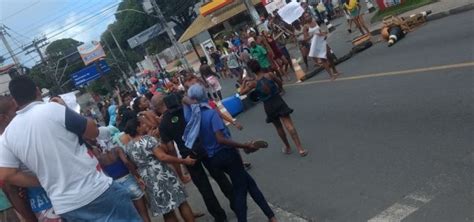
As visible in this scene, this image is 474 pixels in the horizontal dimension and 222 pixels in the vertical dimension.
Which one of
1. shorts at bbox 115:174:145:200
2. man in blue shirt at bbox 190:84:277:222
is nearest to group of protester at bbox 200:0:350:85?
shorts at bbox 115:174:145:200

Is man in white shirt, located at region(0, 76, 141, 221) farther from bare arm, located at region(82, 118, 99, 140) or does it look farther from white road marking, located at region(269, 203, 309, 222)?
white road marking, located at region(269, 203, 309, 222)

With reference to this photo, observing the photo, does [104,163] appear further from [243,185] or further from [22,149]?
[243,185]

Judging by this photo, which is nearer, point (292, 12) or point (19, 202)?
point (19, 202)

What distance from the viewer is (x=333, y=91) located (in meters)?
12.8

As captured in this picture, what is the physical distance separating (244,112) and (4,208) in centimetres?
1121

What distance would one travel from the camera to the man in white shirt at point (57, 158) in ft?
12.8

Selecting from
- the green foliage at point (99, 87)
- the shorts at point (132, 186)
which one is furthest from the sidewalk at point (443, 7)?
the green foliage at point (99, 87)

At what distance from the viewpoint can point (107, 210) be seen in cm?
409

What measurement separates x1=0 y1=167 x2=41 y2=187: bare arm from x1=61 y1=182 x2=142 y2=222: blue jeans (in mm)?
358

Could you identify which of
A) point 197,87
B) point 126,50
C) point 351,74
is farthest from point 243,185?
point 126,50

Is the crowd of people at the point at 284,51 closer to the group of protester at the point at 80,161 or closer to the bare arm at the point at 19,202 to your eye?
the group of protester at the point at 80,161

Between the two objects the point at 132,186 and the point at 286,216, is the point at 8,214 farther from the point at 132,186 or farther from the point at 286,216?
the point at 286,216

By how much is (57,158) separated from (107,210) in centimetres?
54

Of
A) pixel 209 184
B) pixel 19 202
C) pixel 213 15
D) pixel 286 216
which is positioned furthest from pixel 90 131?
pixel 213 15
